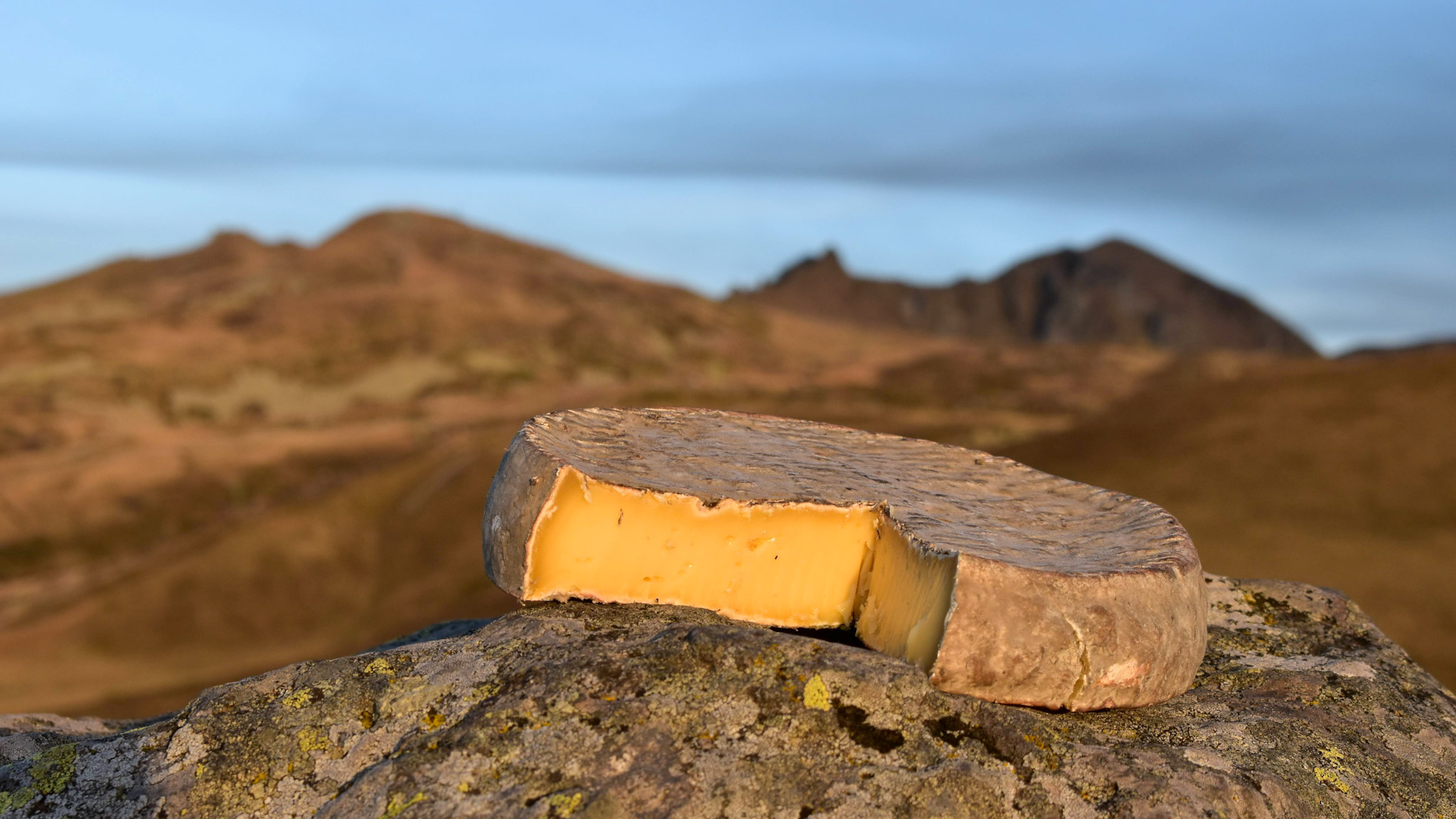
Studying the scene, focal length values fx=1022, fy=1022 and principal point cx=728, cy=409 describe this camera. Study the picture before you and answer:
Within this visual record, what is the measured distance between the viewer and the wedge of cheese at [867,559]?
2.74 m

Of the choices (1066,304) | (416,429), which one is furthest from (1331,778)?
(1066,304)

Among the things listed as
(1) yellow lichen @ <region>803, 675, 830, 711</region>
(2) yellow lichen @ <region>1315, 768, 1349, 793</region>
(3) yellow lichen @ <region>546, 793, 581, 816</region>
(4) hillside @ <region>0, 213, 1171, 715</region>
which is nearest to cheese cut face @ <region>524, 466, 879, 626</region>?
(1) yellow lichen @ <region>803, 675, 830, 711</region>

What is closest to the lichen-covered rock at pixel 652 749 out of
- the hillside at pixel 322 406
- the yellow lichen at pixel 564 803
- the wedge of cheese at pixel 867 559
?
the yellow lichen at pixel 564 803

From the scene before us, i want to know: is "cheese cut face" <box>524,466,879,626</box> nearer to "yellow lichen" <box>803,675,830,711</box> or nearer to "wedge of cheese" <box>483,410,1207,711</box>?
"wedge of cheese" <box>483,410,1207,711</box>

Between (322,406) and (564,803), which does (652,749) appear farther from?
(322,406)

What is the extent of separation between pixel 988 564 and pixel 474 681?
4.44ft

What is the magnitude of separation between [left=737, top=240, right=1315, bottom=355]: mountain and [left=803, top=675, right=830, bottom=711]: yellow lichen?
258ft

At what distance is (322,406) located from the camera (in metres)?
30.7

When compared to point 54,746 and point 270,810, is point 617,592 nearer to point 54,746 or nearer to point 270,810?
point 270,810

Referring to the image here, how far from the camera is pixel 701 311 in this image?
43.3 m

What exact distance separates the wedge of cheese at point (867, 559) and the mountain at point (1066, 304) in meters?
77.3

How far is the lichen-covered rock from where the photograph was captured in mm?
2148

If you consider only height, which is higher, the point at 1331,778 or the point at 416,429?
the point at 1331,778

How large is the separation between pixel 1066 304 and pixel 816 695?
3491 inches
